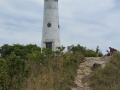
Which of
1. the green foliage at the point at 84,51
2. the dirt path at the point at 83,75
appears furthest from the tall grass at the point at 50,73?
the green foliage at the point at 84,51

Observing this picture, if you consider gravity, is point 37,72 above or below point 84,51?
below

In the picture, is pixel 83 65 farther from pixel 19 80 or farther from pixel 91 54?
pixel 19 80

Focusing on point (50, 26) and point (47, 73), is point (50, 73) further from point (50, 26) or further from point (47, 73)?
point (50, 26)

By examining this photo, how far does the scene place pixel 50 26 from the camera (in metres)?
21.8

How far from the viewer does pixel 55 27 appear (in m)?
21.8

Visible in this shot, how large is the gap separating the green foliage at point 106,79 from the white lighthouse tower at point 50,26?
10423mm

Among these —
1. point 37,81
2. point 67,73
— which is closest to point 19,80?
point 37,81

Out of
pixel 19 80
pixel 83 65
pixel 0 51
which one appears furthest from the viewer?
pixel 0 51

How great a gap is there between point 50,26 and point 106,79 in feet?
40.2

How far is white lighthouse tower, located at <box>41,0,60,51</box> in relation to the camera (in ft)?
70.9

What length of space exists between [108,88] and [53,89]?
2.01 m

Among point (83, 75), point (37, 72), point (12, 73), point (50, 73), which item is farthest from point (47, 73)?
point (83, 75)

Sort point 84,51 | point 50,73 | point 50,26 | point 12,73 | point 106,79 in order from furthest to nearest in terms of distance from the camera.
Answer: point 50,26, point 84,51, point 106,79, point 50,73, point 12,73

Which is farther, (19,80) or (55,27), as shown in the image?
(55,27)
